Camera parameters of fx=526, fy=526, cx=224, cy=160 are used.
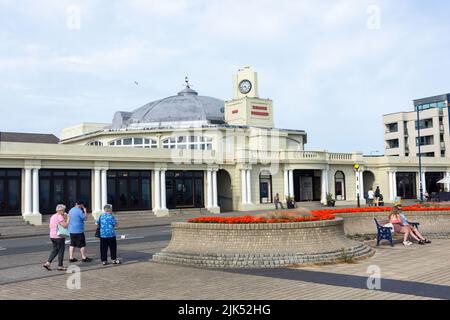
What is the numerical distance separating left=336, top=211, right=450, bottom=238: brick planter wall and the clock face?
3344cm

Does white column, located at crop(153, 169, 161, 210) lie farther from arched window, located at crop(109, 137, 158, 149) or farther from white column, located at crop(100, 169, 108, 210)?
arched window, located at crop(109, 137, 158, 149)

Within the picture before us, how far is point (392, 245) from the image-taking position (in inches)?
642

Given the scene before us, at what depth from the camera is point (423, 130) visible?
9275cm

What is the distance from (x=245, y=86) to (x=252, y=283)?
43.3 m

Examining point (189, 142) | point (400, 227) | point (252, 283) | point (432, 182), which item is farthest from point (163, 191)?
point (432, 182)

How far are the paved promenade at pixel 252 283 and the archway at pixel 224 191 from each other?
103ft

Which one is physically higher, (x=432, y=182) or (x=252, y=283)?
(x=432, y=182)

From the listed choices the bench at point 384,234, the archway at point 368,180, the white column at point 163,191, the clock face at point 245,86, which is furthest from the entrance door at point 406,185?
the bench at point 384,234

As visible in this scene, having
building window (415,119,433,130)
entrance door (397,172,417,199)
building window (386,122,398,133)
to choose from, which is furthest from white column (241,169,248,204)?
building window (386,122,398,133)

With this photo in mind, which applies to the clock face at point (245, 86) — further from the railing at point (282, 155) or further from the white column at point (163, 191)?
the white column at point (163, 191)

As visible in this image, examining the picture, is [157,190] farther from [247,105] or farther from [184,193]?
[247,105]

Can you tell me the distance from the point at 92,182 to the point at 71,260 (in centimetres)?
2270

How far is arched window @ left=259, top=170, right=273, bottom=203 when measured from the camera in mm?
45094
